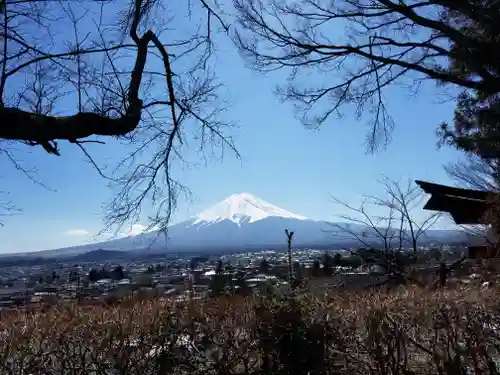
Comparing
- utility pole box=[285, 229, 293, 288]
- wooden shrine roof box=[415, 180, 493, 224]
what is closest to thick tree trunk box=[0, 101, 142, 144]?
utility pole box=[285, 229, 293, 288]

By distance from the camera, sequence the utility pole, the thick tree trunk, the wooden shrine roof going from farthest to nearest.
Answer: the wooden shrine roof, the utility pole, the thick tree trunk

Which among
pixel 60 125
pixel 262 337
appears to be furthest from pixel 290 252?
pixel 60 125

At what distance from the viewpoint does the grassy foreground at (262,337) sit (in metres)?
3.35

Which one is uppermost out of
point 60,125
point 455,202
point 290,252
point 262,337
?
point 60,125

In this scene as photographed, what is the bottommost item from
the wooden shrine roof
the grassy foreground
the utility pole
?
the grassy foreground

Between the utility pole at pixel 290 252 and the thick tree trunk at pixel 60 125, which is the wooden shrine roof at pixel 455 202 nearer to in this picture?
the utility pole at pixel 290 252

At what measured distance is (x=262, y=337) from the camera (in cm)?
382

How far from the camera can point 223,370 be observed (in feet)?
11.9

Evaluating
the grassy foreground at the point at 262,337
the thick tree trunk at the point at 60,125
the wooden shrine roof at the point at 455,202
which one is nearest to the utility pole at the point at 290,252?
the grassy foreground at the point at 262,337

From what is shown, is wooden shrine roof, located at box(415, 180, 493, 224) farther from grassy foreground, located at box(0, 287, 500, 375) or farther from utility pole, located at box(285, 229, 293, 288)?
grassy foreground, located at box(0, 287, 500, 375)

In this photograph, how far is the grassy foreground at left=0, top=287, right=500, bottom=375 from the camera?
11.0ft

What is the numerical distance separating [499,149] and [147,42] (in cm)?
794

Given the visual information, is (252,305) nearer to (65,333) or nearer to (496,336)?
(65,333)

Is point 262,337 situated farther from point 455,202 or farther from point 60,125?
point 455,202
